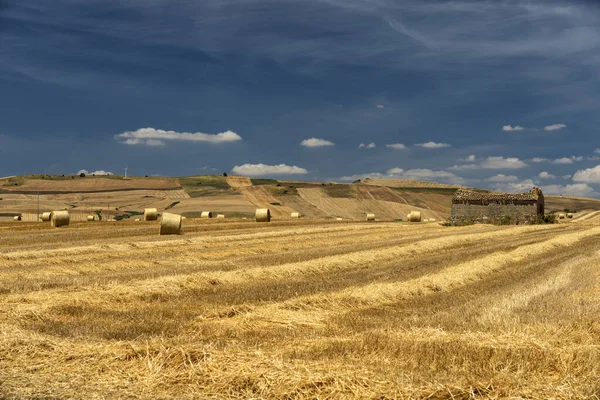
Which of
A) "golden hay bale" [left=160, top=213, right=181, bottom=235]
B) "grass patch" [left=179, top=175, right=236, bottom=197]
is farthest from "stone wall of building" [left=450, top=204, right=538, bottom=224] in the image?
"grass patch" [left=179, top=175, right=236, bottom=197]

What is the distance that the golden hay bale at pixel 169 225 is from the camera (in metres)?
34.9

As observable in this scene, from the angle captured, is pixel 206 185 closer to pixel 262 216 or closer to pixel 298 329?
pixel 262 216

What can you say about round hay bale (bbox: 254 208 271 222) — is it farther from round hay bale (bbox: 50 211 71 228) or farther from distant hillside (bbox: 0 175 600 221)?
distant hillside (bbox: 0 175 600 221)

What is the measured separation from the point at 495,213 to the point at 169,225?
35315 mm

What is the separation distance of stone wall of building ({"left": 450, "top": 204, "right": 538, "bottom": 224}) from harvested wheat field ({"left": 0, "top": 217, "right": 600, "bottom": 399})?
37723 mm

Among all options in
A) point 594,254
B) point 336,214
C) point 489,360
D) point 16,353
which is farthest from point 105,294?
point 336,214

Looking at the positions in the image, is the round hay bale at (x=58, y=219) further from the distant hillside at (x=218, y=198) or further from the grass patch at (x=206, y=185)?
the grass patch at (x=206, y=185)

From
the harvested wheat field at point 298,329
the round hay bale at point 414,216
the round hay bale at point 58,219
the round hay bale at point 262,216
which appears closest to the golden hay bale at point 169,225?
the round hay bale at point 58,219

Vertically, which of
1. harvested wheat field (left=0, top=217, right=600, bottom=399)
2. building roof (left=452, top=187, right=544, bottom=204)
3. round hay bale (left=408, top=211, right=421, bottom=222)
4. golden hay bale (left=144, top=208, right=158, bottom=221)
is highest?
building roof (left=452, top=187, right=544, bottom=204)

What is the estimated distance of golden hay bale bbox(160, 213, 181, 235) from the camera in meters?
34.9

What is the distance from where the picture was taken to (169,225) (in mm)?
34938

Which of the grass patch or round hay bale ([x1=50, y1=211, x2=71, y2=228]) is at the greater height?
the grass patch

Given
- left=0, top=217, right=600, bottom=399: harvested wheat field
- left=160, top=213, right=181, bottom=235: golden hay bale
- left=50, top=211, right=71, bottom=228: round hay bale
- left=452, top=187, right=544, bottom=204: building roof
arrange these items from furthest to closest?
left=452, top=187, right=544, bottom=204: building roof, left=50, top=211, right=71, bottom=228: round hay bale, left=160, top=213, right=181, bottom=235: golden hay bale, left=0, top=217, right=600, bottom=399: harvested wheat field

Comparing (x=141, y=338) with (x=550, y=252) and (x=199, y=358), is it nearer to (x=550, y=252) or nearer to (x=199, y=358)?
(x=199, y=358)
